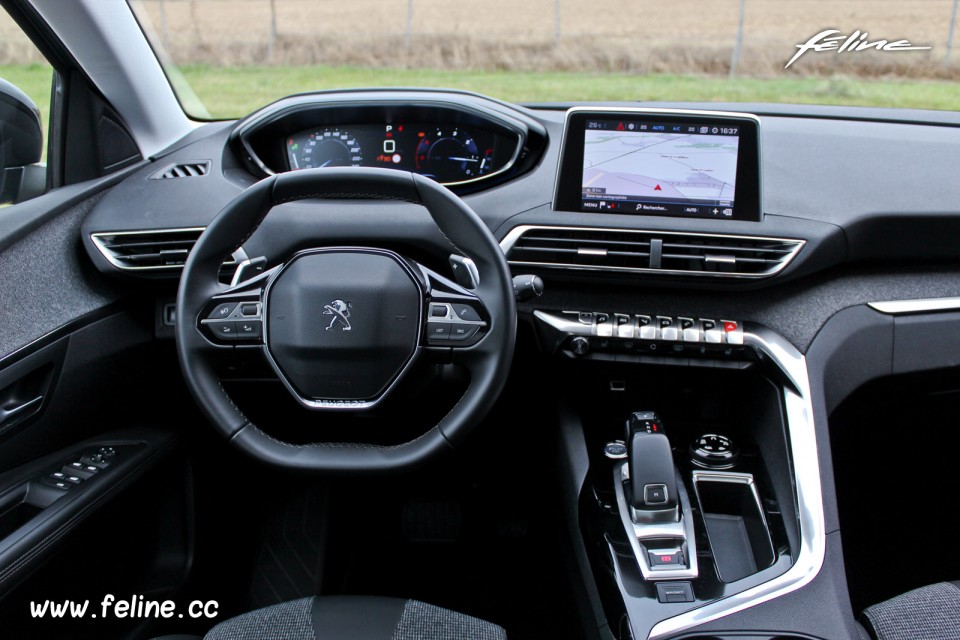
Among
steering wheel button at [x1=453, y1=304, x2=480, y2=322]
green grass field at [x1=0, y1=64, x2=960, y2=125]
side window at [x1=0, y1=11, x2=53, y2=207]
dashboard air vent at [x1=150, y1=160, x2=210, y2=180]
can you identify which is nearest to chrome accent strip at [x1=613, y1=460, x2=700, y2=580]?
steering wheel button at [x1=453, y1=304, x2=480, y2=322]

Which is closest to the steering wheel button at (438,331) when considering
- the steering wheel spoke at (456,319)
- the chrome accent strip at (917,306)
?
the steering wheel spoke at (456,319)

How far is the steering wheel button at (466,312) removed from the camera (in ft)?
4.97

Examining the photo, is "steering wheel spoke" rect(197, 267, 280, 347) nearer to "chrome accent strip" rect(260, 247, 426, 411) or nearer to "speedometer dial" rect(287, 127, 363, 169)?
"chrome accent strip" rect(260, 247, 426, 411)

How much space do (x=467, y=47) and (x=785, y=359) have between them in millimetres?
1232

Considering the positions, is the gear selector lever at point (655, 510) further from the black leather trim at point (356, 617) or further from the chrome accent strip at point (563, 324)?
the black leather trim at point (356, 617)

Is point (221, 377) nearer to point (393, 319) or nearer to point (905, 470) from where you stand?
point (393, 319)

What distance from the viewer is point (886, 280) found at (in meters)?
2.00

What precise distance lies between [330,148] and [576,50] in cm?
76

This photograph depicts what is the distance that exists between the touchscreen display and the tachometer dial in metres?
0.37

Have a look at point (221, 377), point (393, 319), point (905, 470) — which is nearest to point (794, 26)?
point (905, 470)

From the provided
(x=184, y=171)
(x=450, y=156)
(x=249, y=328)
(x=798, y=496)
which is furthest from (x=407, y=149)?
(x=798, y=496)

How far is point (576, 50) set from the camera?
2342 mm

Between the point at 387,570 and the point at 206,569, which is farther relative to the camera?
the point at 387,570

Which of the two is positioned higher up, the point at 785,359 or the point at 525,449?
the point at 785,359
